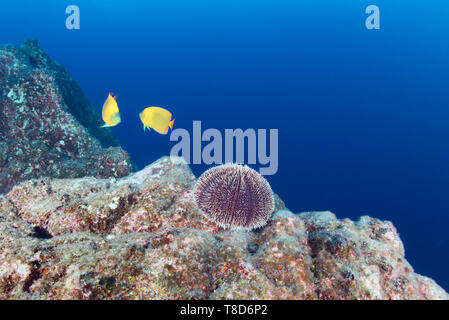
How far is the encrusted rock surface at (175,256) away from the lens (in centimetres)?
217

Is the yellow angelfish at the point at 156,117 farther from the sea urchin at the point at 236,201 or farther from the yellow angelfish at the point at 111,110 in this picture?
the sea urchin at the point at 236,201

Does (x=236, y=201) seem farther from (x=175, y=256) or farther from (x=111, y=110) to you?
(x=111, y=110)

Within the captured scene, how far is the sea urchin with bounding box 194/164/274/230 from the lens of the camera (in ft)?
11.0

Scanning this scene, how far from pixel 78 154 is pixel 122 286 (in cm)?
560

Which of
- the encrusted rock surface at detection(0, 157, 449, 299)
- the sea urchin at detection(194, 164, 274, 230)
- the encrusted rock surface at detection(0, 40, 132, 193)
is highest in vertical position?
the encrusted rock surface at detection(0, 40, 132, 193)

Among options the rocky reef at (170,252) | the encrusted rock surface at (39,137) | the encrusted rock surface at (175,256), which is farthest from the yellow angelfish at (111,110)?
the encrusted rock surface at (39,137)

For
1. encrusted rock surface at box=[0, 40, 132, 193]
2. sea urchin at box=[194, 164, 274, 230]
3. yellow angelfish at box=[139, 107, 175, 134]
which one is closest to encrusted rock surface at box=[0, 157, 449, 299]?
sea urchin at box=[194, 164, 274, 230]

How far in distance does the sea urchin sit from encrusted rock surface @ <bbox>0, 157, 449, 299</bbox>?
157 millimetres

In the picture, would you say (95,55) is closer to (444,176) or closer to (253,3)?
(253,3)

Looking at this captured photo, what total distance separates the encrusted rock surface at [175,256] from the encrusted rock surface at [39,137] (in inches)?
94.3

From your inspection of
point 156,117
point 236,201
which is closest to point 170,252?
point 236,201

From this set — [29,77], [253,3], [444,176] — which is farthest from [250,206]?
[253,3]

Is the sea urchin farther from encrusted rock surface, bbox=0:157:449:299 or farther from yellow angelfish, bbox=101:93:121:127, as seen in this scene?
yellow angelfish, bbox=101:93:121:127

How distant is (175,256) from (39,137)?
616cm
